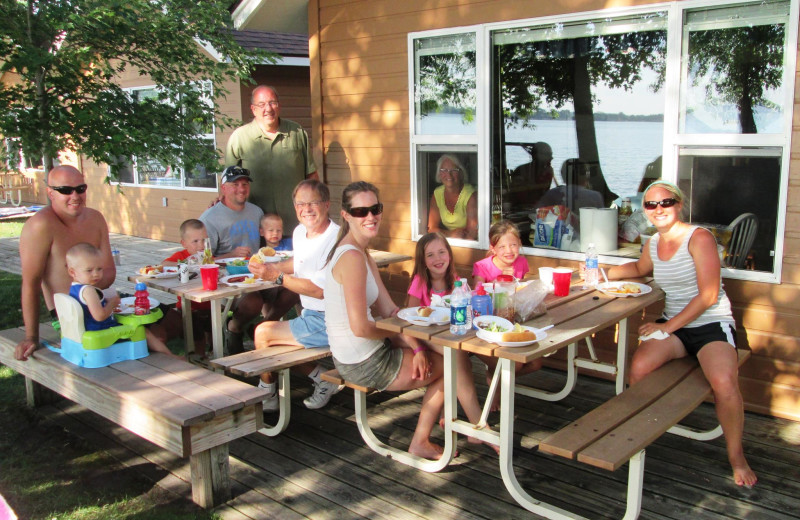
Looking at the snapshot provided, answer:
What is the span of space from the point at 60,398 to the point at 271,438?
155 centimetres

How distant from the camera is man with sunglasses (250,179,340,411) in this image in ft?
12.1

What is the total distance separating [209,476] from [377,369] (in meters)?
0.87

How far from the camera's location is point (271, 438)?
371 cm

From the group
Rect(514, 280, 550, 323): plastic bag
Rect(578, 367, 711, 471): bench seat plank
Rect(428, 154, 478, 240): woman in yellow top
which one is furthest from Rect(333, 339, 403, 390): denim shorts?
Rect(428, 154, 478, 240): woman in yellow top

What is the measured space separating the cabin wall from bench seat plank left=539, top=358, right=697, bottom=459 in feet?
2.28

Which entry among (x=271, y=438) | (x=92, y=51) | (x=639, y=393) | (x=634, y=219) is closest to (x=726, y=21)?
(x=634, y=219)

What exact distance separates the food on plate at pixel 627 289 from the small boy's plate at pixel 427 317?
0.99 meters

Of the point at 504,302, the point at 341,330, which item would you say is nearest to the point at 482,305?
the point at 504,302

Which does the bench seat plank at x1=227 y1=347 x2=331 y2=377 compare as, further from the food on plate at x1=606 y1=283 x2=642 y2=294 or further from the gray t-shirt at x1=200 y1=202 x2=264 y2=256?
the food on plate at x1=606 y1=283 x2=642 y2=294

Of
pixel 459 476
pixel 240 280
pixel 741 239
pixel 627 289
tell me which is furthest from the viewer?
pixel 240 280

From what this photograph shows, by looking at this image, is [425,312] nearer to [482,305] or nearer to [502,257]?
[482,305]

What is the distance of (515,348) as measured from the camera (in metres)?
2.68

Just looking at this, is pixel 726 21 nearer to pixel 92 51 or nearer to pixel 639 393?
pixel 639 393

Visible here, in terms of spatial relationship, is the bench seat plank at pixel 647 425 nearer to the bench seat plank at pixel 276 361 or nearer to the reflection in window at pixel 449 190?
the bench seat plank at pixel 276 361
